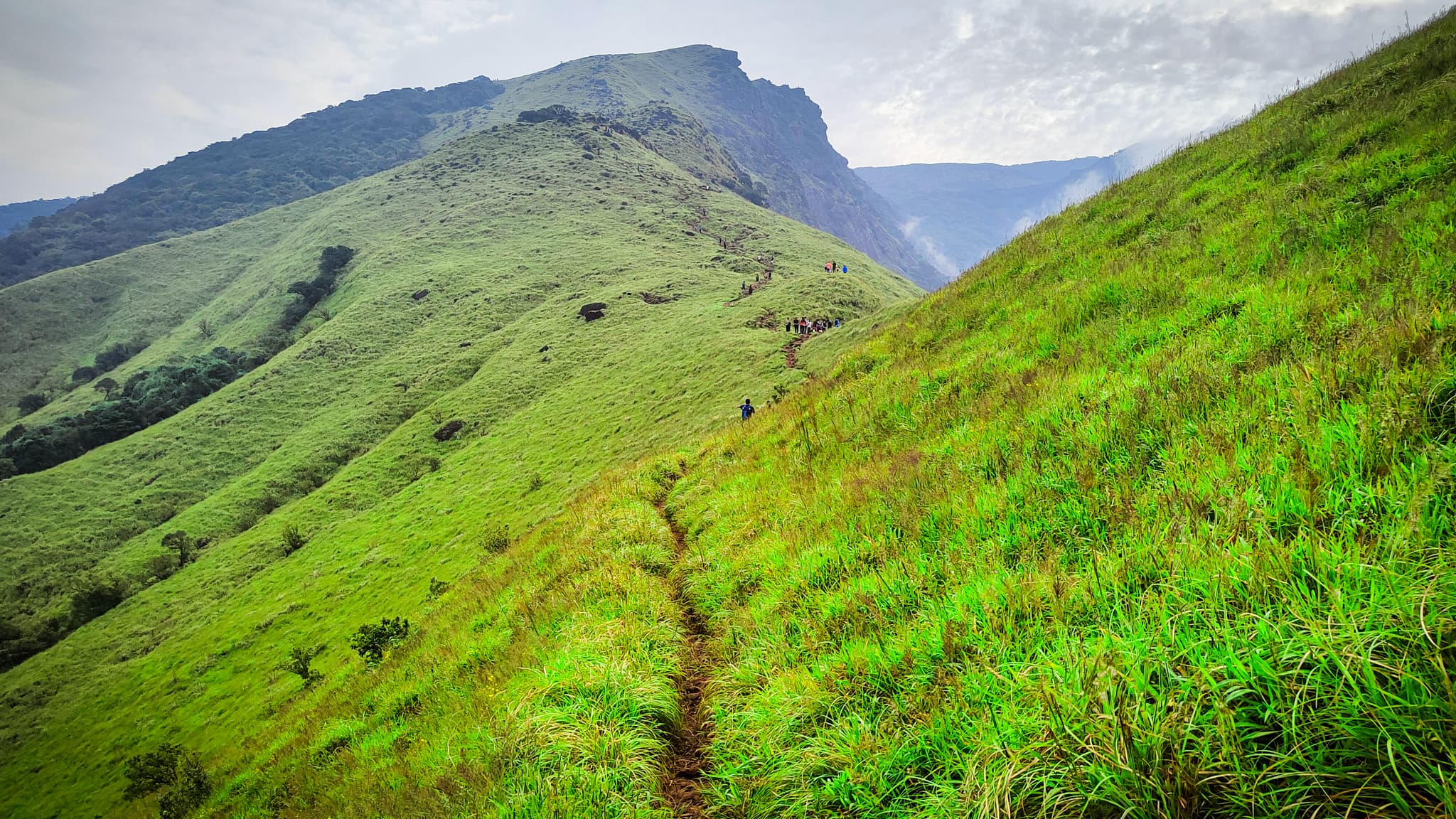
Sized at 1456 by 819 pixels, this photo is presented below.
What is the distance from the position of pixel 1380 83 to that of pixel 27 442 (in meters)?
116

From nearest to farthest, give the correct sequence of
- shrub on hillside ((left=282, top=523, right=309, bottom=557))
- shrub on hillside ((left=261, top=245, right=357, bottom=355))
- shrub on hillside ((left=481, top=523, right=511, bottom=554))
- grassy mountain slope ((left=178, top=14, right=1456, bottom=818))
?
grassy mountain slope ((left=178, top=14, right=1456, bottom=818))
shrub on hillside ((left=481, top=523, right=511, bottom=554))
shrub on hillside ((left=282, top=523, right=309, bottom=557))
shrub on hillside ((left=261, top=245, right=357, bottom=355))

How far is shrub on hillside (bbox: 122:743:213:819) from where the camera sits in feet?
46.1

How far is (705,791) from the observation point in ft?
12.3

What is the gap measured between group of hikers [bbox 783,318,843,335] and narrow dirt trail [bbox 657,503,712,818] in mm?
40121

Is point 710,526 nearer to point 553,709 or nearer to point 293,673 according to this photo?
point 553,709

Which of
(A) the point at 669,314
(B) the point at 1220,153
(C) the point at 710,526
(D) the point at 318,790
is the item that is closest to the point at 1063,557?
(C) the point at 710,526

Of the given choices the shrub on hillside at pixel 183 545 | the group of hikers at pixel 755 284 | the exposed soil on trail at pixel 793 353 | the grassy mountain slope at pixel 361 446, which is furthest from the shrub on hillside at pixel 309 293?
the exposed soil on trail at pixel 793 353

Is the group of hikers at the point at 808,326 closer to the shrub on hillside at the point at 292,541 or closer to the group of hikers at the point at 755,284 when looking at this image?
the group of hikers at the point at 755,284

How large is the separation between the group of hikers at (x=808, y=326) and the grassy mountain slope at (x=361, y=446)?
125 cm

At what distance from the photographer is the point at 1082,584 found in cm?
321

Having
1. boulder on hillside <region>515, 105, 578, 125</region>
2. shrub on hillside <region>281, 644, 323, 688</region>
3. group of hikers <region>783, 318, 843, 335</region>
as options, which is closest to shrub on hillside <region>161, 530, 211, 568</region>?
shrub on hillside <region>281, 644, 323, 688</region>

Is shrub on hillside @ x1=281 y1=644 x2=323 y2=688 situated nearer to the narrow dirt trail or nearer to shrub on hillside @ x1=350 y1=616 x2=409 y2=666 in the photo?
shrub on hillside @ x1=350 y1=616 x2=409 y2=666

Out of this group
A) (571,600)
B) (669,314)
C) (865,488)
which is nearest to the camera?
(865,488)

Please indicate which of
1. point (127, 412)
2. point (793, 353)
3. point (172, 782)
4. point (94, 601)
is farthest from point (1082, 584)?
point (127, 412)
